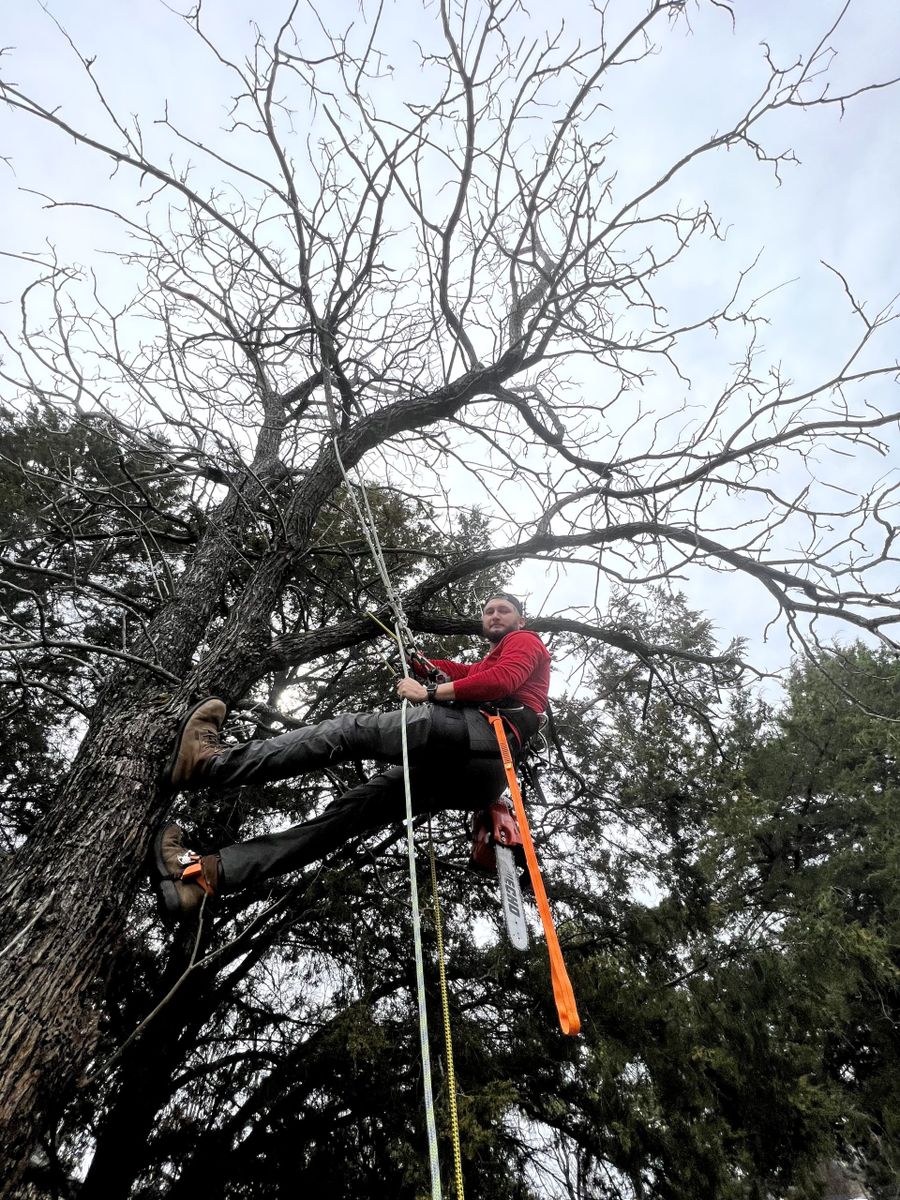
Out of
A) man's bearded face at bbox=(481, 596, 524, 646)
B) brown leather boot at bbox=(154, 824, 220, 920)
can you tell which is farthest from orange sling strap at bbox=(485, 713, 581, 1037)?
man's bearded face at bbox=(481, 596, 524, 646)

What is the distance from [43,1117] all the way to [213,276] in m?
3.63

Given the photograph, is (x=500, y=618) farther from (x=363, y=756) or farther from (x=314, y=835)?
(x=314, y=835)

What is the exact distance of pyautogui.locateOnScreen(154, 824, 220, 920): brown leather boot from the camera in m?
2.01

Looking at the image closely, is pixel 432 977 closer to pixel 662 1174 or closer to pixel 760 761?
pixel 662 1174

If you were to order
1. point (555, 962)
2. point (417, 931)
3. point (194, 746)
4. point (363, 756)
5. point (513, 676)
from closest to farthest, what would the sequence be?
point (555, 962), point (417, 931), point (194, 746), point (363, 756), point (513, 676)

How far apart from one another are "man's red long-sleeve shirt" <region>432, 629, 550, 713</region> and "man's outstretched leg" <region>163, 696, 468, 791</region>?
0.12m

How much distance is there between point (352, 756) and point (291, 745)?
0.23 metres

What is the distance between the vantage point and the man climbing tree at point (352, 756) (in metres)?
2.21

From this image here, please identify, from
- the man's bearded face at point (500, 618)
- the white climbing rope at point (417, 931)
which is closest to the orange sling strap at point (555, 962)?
the white climbing rope at point (417, 931)

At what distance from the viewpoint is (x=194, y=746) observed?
7.50 ft

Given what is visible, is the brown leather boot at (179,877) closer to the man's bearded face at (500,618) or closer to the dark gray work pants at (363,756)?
the dark gray work pants at (363,756)

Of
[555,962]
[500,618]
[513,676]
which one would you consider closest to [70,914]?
[555,962]

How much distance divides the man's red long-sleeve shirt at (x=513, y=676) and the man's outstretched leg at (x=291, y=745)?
0.12 metres

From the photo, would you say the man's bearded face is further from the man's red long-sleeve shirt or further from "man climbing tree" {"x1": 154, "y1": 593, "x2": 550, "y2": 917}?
"man climbing tree" {"x1": 154, "y1": 593, "x2": 550, "y2": 917}
